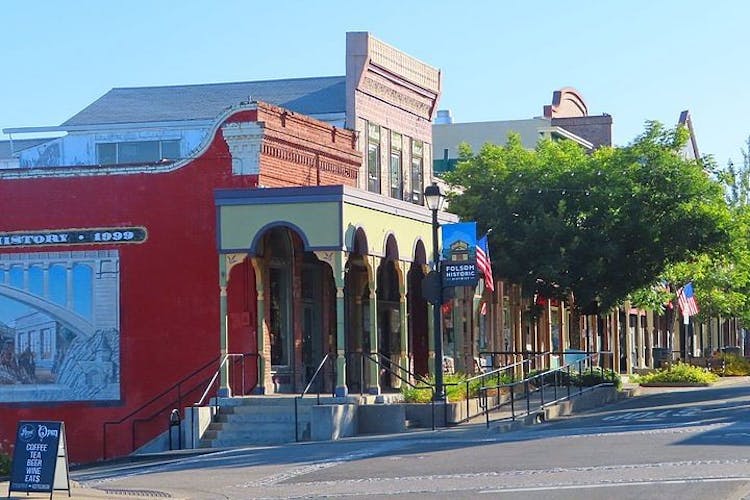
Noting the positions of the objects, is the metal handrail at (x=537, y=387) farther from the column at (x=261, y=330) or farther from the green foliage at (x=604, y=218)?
the column at (x=261, y=330)

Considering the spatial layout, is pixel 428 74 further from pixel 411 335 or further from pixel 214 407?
pixel 214 407

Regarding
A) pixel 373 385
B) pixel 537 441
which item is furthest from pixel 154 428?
pixel 537 441

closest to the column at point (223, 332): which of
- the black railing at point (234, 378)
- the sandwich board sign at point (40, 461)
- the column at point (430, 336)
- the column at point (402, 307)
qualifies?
the black railing at point (234, 378)

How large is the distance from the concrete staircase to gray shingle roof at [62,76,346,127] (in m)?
14.2

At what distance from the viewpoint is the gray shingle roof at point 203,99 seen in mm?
45094

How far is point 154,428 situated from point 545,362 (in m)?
17.9

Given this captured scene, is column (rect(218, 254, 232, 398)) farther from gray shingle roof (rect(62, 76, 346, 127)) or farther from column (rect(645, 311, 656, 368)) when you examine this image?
column (rect(645, 311, 656, 368))

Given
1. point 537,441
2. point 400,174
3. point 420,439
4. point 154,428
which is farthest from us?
point 400,174

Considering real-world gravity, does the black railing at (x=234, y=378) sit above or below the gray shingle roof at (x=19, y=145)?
below

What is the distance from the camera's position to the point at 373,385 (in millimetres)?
32375

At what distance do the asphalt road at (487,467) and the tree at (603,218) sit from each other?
42.7 feet

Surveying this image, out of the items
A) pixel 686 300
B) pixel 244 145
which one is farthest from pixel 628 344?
pixel 244 145

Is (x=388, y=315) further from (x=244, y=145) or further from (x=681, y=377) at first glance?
(x=681, y=377)

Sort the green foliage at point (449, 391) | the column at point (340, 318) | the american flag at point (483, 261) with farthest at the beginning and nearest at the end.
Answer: the american flag at point (483, 261)
the green foliage at point (449, 391)
the column at point (340, 318)
